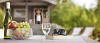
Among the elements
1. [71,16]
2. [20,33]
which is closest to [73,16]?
[71,16]

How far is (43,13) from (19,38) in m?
7.40

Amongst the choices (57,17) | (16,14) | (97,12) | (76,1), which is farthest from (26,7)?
(76,1)

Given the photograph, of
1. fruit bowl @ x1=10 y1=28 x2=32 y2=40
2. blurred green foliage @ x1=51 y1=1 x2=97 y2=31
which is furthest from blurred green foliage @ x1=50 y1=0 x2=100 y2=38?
fruit bowl @ x1=10 y1=28 x2=32 y2=40

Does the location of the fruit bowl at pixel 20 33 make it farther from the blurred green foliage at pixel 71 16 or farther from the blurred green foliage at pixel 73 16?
the blurred green foliage at pixel 71 16

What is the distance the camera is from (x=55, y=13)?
1981 centimetres

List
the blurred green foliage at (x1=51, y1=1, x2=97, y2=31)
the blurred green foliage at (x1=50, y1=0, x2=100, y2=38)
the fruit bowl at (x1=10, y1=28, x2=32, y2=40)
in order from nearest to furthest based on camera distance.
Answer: the fruit bowl at (x1=10, y1=28, x2=32, y2=40), the blurred green foliage at (x1=50, y1=0, x2=100, y2=38), the blurred green foliage at (x1=51, y1=1, x2=97, y2=31)

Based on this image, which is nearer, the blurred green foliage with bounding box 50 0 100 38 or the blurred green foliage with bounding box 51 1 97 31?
the blurred green foliage with bounding box 50 0 100 38

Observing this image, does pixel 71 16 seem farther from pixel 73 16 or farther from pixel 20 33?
pixel 20 33

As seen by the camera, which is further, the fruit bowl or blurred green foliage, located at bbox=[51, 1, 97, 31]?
blurred green foliage, located at bbox=[51, 1, 97, 31]

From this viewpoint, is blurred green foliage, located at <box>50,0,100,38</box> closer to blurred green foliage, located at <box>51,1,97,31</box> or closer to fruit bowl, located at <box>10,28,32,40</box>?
blurred green foliage, located at <box>51,1,97,31</box>

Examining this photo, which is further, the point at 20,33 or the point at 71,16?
the point at 71,16

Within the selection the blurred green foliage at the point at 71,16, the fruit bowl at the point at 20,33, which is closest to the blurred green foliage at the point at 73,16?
the blurred green foliage at the point at 71,16

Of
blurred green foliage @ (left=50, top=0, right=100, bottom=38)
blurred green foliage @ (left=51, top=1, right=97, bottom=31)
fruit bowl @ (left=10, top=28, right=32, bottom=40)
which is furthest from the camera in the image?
blurred green foliage @ (left=51, top=1, right=97, bottom=31)

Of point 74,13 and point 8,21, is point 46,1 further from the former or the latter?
point 74,13
